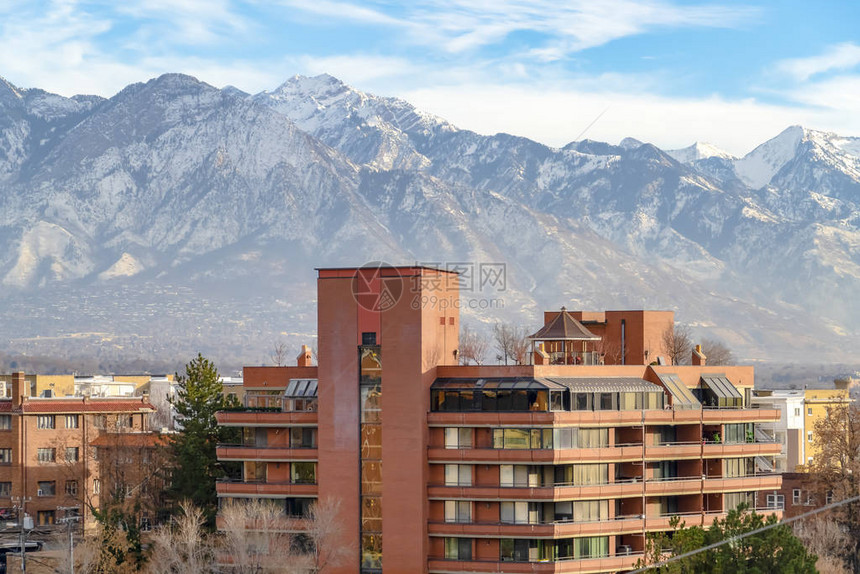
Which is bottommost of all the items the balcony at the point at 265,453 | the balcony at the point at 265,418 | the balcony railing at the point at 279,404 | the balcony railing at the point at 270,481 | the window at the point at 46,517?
the window at the point at 46,517

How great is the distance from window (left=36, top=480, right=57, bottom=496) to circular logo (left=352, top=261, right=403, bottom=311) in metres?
72.9

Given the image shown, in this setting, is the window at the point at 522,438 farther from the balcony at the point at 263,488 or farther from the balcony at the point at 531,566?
the balcony at the point at 263,488

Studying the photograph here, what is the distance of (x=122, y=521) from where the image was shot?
138125mm

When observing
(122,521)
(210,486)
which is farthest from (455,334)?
(122,521)

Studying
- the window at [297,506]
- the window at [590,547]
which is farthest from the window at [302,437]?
the window at [590,547]

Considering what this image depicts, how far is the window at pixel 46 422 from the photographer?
17885cm

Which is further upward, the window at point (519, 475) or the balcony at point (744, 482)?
the window at point (519, 475)

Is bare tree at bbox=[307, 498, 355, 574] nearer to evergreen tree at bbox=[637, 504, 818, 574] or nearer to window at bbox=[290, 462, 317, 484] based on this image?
window at bbox=[290, 462, 317, 484]

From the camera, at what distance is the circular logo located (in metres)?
123

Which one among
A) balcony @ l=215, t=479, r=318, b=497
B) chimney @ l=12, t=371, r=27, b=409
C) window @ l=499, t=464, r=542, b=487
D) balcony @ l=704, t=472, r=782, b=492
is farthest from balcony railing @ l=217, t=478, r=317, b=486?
chimney @ l=12, t=371, r=27, b=409

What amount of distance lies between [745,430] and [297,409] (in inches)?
1679

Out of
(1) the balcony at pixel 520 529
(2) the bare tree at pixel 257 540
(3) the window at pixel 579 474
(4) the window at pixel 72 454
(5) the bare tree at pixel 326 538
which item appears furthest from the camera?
(4) the window at pixel 72 454

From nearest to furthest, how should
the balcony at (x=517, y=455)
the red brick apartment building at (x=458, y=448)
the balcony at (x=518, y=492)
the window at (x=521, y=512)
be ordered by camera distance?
the balcony at (x=518, y=492), the balcony at (x=517, y=455), the window at (x=521, y=512), the red brick apartment building at (x=458, y=448)

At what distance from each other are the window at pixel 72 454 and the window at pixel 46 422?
359cm
